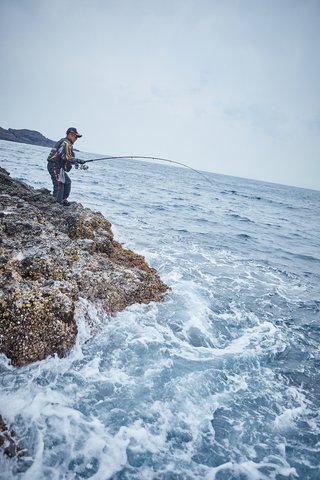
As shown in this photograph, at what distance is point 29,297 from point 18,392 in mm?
1259

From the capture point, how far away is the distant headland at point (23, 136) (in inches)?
4906

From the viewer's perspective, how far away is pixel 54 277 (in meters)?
4.95

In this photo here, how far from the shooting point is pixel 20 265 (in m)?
4.88

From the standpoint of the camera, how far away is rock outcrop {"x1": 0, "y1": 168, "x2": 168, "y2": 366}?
12.4 feet

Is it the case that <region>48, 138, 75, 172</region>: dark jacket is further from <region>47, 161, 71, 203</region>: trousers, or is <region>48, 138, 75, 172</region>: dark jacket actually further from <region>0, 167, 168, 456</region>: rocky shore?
<region>0, 167, 168, 456</region>: rocky shore

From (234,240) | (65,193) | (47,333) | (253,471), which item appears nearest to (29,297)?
(47,333)

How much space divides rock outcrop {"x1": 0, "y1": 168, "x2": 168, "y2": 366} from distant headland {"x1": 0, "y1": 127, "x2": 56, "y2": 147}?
140 m

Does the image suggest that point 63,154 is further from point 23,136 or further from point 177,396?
point 23,136

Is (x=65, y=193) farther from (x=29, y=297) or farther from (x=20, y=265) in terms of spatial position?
(x=29, y=297)

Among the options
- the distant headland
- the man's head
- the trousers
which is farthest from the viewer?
the distant headland

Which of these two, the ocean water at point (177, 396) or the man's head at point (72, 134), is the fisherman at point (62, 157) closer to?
the man's head at point (72, 134)

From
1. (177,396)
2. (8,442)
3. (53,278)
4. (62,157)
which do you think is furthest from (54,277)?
(62,157)

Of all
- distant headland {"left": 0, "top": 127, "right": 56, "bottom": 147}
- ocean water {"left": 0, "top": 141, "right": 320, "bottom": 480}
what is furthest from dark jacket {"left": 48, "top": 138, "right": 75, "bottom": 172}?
distant headland {"left": 0, "top": 127, "right": 56, "bottom": 147}

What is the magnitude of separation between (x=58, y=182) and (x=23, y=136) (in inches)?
6007
